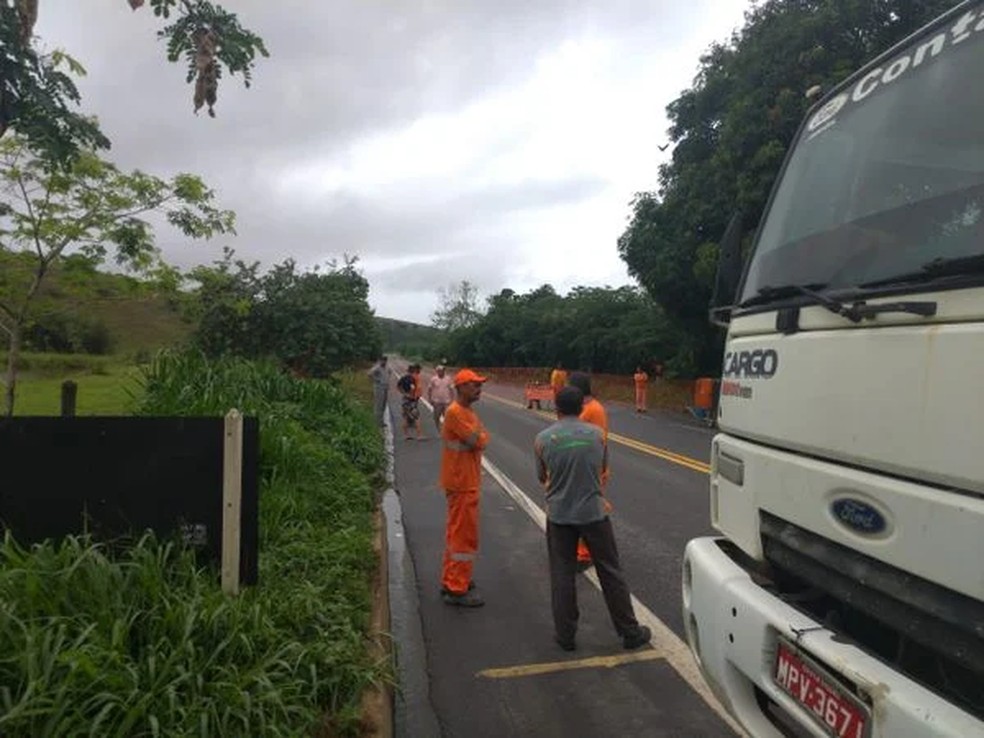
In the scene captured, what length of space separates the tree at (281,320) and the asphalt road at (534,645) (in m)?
7.71

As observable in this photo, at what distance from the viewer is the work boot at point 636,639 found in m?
4.74

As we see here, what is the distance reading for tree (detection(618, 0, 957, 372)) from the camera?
1625 centimetres

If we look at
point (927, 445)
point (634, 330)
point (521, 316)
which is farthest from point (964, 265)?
point (521, 316)

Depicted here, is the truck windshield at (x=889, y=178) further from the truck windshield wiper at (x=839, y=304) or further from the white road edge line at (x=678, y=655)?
the white road edge line at (x=678, y=655)

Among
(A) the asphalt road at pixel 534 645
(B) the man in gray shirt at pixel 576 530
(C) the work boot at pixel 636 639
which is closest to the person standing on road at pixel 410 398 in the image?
(A) the asphalt road at pixel 534 645

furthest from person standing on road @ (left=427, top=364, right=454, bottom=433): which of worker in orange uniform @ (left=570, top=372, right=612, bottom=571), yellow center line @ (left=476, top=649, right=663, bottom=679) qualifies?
yellow center line @ (left=476, top=649, right=663, bottom=679)

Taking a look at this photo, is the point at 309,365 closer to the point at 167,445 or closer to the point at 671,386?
the point at 167,445

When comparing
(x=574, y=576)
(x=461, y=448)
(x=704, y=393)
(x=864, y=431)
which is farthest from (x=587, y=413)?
(x=864, y=431)

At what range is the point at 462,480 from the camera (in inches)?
224

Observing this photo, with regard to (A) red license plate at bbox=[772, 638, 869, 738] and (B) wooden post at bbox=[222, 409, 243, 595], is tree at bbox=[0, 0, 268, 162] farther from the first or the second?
(A) red license plate at bbox=[772, 638, 869, 738]

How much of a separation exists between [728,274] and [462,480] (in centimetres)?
273

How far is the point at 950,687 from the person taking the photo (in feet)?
6.79

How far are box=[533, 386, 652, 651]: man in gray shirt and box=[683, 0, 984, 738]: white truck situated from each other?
1508 mm

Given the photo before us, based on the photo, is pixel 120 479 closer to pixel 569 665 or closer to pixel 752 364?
pixel 569 665
